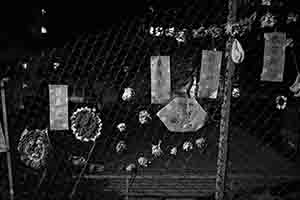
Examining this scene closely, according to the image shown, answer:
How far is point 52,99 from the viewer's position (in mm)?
3096

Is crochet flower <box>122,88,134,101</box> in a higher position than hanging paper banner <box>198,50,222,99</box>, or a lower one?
lower

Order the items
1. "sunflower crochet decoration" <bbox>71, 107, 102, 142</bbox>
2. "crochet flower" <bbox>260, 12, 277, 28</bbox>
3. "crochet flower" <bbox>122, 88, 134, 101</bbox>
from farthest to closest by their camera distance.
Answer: "crochet flower" <bbox>122, 88, 134, 101</bbox>
"sunflower crochet decoration" <bbox>71, 107, 102, 142</bbox>
"crochet flower" <bbox>260, 12, 277, 28</bbox>

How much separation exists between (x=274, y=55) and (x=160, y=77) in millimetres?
1332

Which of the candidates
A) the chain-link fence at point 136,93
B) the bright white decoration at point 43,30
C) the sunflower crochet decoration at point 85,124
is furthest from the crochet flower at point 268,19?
the bright white decoration at point 43,30

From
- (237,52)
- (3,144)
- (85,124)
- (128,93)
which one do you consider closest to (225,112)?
(237,52)

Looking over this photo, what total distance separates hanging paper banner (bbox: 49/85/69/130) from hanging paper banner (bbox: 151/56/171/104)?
1030 millimetres

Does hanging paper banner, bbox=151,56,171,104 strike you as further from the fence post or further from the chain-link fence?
the fence post

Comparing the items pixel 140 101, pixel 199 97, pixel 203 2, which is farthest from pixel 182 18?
pixel 140 101

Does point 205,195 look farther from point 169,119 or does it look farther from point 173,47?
point 173,47

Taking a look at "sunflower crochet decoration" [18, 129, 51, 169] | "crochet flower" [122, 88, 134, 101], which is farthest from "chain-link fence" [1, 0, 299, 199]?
"sunflower crochet decoration" [18, 129, 51, 169]

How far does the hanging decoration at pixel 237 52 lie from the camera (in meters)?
2.84

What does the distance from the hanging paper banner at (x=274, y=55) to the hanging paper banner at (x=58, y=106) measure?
234cm

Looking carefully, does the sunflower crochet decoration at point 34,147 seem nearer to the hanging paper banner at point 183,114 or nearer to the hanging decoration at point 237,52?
the hanging paper banner at point 183,114

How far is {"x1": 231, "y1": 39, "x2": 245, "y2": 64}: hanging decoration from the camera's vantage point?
284 cm
